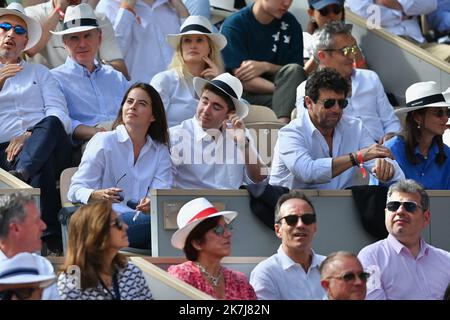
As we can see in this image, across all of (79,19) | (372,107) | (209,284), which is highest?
(79,19)

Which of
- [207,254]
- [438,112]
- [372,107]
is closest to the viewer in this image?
[207,254]

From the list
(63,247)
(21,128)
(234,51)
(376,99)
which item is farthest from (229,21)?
(63,247)

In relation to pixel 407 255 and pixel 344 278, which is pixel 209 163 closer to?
pixel 407 255

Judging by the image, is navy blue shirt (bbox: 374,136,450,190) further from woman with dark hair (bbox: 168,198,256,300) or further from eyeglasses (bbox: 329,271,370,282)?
eyeglasses (bbox: 329,271,370,282)

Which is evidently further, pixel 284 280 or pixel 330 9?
pixel 330 9

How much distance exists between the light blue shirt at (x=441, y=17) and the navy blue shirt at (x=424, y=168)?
4386 millimetres

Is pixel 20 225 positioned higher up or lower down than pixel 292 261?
higher up

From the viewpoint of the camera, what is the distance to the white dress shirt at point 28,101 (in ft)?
39.5

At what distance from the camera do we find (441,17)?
16.1 meters

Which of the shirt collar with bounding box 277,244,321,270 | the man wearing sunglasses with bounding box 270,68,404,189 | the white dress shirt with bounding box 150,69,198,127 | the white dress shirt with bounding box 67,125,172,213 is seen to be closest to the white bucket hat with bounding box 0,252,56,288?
the shirt collar with bounding box 277,244,321,270

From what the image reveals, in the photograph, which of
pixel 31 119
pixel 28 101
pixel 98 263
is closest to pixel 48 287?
pixel 98 263

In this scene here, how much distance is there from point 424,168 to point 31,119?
9.20 ft

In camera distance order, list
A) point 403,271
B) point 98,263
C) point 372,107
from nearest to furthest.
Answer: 1. point 98,263
2. point 403,271
3. point 372,107
